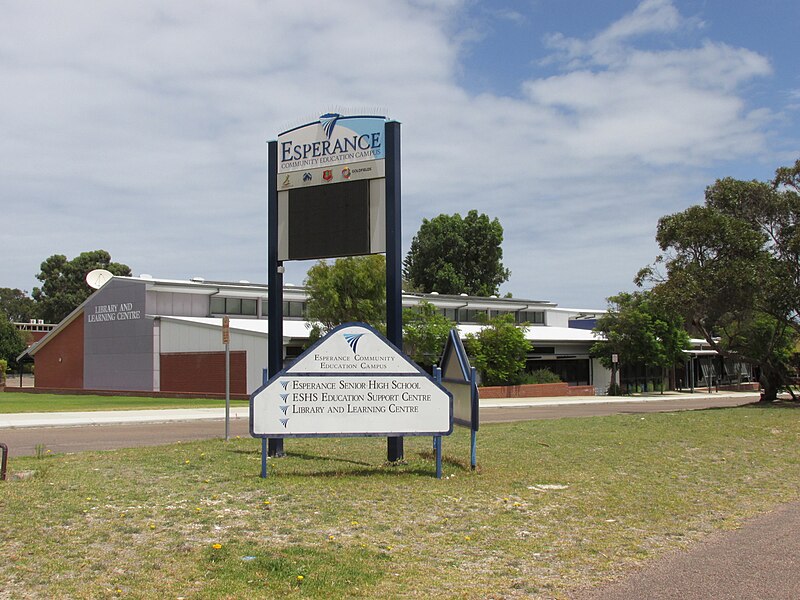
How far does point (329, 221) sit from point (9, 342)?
223 ft

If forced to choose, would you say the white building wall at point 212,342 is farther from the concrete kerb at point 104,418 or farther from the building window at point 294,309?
the concrete kerb at point 104,418

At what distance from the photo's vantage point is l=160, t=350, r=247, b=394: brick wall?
136 feet

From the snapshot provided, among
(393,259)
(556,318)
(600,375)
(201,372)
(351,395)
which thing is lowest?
(600,375)

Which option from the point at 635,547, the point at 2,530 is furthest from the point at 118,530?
the point at 635,547

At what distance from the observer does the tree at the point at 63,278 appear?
8931 centimetres

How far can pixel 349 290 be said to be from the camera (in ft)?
126

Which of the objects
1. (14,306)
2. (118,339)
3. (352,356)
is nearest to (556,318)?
(118,339)

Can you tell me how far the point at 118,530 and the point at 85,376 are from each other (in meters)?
46.2

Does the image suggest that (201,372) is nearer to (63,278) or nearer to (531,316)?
(531,316)

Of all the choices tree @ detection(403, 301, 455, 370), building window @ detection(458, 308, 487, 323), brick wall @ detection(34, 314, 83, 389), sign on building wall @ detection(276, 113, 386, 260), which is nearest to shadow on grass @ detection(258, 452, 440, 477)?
sign on building wall @ detection(276, 113, 386, 260)

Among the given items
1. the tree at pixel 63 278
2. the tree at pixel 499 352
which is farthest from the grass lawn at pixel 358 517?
the tree at pixel 63 278

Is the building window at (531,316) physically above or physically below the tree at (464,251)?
below

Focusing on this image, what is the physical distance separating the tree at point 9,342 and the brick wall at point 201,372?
32.7m

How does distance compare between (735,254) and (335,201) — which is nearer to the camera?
(335,201)
